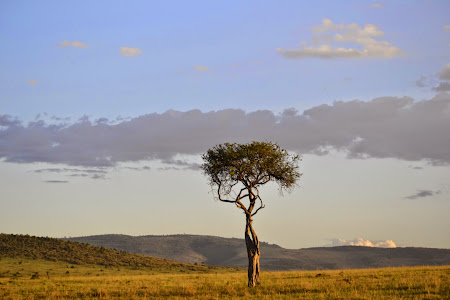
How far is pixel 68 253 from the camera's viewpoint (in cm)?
9612

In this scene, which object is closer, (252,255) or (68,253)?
(252,255)

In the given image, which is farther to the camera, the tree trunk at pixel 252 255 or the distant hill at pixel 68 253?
the distant hill at pixel 68 253

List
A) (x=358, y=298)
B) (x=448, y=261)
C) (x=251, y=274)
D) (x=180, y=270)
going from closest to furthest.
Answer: (x=358, y=298)
(x=251, y=274)
(x=180, y=270)
(x=448, y=261)

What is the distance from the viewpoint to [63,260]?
91000 mm

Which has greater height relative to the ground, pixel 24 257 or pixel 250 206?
pixel 250 206

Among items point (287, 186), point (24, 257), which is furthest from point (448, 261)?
point (287, 186)

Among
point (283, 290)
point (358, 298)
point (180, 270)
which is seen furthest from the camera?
point (180, 270)

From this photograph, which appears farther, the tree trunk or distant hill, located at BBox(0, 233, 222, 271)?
distant hill, located at BBox(0, 233, 222, 271)

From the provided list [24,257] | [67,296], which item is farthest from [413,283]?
[24,257]

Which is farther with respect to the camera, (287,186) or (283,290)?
(287,186)

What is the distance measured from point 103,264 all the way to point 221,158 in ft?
176

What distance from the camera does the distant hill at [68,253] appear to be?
91438 mm

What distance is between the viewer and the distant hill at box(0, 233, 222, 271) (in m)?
91.4

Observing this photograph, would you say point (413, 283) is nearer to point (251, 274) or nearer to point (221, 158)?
point (251, 274)
